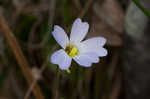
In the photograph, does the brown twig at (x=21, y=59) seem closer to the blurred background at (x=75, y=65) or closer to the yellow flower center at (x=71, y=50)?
the blurred background at (x=75, y=65)

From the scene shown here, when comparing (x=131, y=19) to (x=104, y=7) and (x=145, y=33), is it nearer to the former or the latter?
(x=145, y=33)

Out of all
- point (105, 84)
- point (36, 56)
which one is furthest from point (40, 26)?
point (105, 84)

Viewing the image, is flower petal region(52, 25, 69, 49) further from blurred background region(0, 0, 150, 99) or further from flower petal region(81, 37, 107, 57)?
blurred background region(0, 0, 150, 99)

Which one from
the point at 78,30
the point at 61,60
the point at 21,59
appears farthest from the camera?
the point at 21,59

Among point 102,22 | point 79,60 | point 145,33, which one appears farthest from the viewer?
point 102,22

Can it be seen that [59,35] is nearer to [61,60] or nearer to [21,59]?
[61,60]

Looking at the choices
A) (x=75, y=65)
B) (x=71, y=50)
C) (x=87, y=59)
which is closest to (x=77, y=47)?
(x=71, y=50)

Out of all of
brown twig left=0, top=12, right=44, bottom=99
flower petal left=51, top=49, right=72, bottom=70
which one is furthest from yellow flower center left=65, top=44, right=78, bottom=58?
brown twig left=0, top=12, right=44, bottom=99
